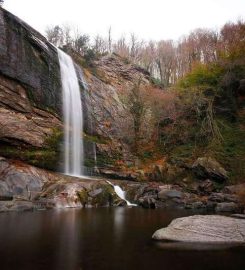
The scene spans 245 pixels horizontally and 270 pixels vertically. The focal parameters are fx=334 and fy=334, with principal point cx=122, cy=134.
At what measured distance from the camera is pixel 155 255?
31.3 ft

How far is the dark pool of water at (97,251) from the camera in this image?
8469 mm

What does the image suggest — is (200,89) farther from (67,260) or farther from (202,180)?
(67,260)

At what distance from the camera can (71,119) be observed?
33406mm

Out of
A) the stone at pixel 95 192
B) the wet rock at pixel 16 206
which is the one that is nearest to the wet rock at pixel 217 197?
the stone at pixel 95 192

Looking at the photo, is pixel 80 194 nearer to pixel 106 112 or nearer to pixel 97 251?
pixel 97 251

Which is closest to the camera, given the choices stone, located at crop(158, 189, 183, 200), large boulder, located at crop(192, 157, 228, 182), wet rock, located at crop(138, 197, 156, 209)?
wet rock, located at crop(138, 197, 156, 209)

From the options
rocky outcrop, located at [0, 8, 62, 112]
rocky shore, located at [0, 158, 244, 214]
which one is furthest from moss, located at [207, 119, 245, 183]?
rocky outcrop, located at [0, 8, 62, 112]

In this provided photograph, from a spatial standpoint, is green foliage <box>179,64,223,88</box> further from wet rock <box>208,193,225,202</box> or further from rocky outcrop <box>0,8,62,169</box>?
wet rock <box>208,193,225,202</box>

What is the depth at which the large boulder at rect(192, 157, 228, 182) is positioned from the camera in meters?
29.1

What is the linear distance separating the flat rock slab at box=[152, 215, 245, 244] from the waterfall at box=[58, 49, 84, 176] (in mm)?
19048

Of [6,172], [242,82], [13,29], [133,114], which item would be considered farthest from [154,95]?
[6,172]

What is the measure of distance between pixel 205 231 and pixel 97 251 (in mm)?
4136

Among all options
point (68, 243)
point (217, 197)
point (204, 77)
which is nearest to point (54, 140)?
point (217, 197)

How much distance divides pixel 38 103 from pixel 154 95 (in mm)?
14842
